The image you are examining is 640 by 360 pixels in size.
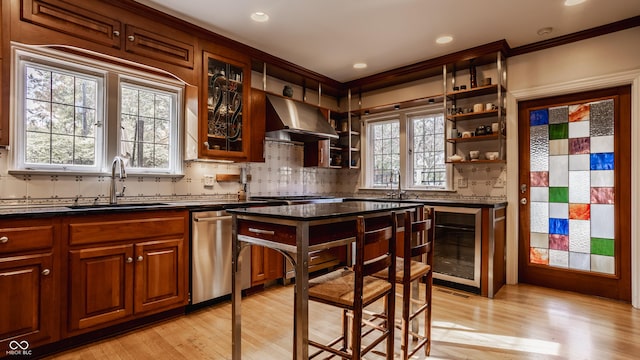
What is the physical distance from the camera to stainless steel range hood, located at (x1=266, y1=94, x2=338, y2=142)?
3.73 metres

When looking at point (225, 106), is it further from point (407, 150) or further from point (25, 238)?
point (407, 150)

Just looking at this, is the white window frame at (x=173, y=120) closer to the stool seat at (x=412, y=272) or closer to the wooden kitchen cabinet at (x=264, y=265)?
the wooden kitchen cabinet at (x=264, y=265)

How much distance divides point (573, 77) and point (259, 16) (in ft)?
10.9

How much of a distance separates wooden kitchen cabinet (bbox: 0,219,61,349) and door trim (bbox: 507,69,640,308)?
166 inches

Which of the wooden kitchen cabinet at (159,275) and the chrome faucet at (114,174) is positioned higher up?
the chrome faucet at (114,174)

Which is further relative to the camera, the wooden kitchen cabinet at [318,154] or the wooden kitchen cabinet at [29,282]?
the wooden kitchen cabinet at [318,154]

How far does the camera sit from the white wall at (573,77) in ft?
9.74

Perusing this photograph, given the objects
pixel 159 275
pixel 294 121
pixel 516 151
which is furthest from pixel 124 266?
pixel 516 151

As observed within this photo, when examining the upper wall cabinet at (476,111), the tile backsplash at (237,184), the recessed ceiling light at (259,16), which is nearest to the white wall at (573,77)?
the upper wall cabinet at (476,111)

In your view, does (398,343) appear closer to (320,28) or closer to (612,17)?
(320,28)

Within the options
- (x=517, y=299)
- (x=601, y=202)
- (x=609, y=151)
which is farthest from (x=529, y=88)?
(x=517, y=299)

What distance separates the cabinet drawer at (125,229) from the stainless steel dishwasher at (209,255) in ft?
0.54

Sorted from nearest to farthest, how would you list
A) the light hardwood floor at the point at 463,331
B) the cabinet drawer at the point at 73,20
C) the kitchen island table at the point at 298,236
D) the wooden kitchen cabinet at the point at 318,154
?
the kitchen island table at the point at 298,236 < the light hardwood floor at the point at 463,331 < the cabinet drawer at the point at 73,20 < the wooden kitchen cabinet at the point at 318,154

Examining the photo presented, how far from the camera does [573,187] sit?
3.36 meters
